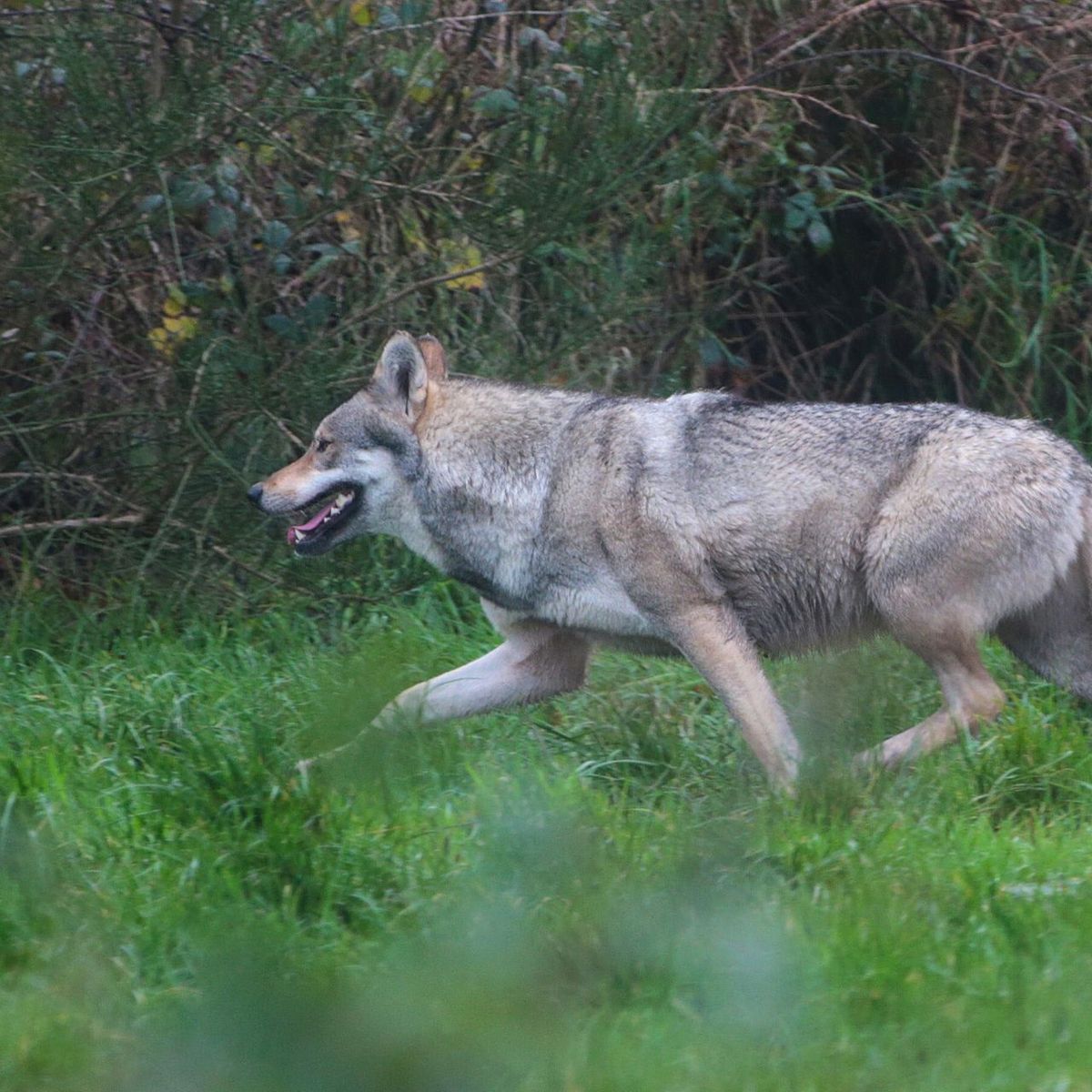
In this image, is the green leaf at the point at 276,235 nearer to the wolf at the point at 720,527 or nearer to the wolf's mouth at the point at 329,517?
the wolf at the point at 720,527

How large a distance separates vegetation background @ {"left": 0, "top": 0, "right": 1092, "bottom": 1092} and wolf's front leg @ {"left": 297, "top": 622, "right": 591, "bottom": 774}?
0.17 metres

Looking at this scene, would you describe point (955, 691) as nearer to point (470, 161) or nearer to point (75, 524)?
point (470, 161)

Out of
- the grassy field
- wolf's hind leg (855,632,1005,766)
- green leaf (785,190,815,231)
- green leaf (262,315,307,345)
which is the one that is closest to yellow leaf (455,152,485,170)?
green leaf (262,315,307,345)

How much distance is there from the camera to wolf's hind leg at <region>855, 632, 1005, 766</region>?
17.5 ft

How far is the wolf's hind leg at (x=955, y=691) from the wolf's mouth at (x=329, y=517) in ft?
6.71

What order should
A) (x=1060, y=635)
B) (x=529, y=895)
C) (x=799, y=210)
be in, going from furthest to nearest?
(x=799, y=210) < (x=1060, y=635) < (x=529, y=895)

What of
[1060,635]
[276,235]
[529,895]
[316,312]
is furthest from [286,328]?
[529,895]

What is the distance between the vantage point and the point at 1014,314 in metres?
8.41

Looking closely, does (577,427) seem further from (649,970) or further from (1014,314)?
(1014,314)

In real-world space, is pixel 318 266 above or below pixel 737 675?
above

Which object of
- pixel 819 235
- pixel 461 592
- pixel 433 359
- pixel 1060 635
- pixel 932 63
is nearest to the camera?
pixel 1060 635

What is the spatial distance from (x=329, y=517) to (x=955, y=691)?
91.6 inches

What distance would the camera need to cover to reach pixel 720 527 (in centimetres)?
540

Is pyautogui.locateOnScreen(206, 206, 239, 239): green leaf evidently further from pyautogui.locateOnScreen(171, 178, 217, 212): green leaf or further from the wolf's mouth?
the wolf's mouth
